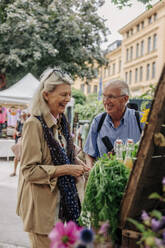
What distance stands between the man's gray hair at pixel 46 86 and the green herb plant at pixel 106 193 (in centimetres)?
69

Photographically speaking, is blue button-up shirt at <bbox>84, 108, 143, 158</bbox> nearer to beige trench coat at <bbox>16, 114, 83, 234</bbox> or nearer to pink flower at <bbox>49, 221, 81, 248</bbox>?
beige trench coat at <bbox>16, 114, 83, 234</bbox>

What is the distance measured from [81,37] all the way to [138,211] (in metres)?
17.4

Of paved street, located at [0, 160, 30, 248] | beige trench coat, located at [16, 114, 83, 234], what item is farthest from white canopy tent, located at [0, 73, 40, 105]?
beige trench coat, located at [16, 114, 83, 234]

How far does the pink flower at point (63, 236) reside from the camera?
0.72 m

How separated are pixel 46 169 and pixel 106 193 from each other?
682 mm

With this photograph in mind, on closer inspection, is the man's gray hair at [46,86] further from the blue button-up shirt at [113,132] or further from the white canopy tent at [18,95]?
the white canopy tent at [18,95]

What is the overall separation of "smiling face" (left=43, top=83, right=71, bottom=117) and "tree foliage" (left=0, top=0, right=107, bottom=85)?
47.0 feet

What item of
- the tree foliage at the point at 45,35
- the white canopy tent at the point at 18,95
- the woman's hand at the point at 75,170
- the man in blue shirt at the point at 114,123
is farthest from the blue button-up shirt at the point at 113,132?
the tree foliage at the point at 45,35

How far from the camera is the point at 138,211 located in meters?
1.06

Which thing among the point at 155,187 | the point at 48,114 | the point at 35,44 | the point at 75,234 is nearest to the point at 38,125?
the point at 48,114

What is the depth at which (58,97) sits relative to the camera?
1861 millimetres

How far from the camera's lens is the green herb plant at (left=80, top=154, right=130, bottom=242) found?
1.09m

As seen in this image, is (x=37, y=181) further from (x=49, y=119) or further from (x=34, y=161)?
(x=49, y=119)

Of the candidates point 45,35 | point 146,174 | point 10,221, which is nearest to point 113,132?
point 146,174
